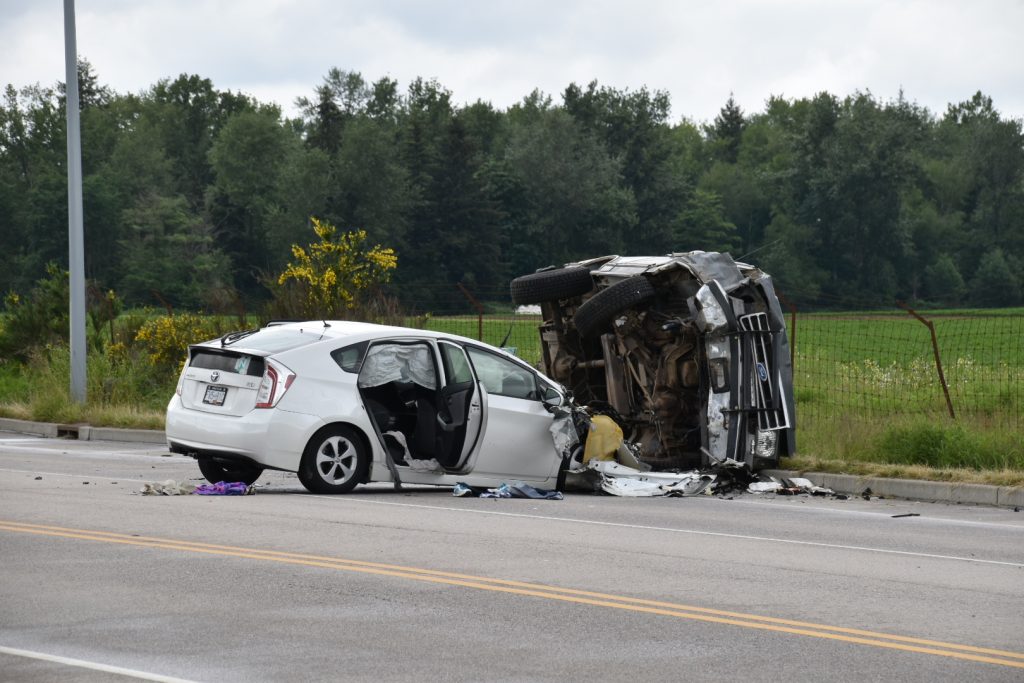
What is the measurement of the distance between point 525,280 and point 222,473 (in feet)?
13.8

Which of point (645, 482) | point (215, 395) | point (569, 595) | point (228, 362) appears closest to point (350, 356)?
point (228, 362)

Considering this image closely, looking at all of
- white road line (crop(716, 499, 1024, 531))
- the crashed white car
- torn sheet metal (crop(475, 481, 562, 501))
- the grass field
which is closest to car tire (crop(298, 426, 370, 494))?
the crashed white car

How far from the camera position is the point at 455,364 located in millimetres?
14047

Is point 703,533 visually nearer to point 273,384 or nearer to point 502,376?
point 502,376

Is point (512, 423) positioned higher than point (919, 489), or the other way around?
point (512, 423)

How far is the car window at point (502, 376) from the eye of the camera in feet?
45.8

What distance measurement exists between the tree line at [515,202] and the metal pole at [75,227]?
62117 millimetres

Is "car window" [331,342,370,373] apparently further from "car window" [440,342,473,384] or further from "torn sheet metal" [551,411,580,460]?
"torn sheet metal" [551,411,580,460]

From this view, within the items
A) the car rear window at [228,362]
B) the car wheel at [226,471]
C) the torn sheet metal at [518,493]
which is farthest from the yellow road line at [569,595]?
the torn sheet metal at [518,493]

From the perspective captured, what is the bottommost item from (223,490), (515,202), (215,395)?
(223,490)

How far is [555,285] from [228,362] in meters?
4.36

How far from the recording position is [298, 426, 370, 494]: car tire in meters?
13.0

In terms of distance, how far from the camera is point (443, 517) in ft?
38.6

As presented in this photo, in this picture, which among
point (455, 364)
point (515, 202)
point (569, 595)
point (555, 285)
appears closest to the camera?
point (569, 595)
